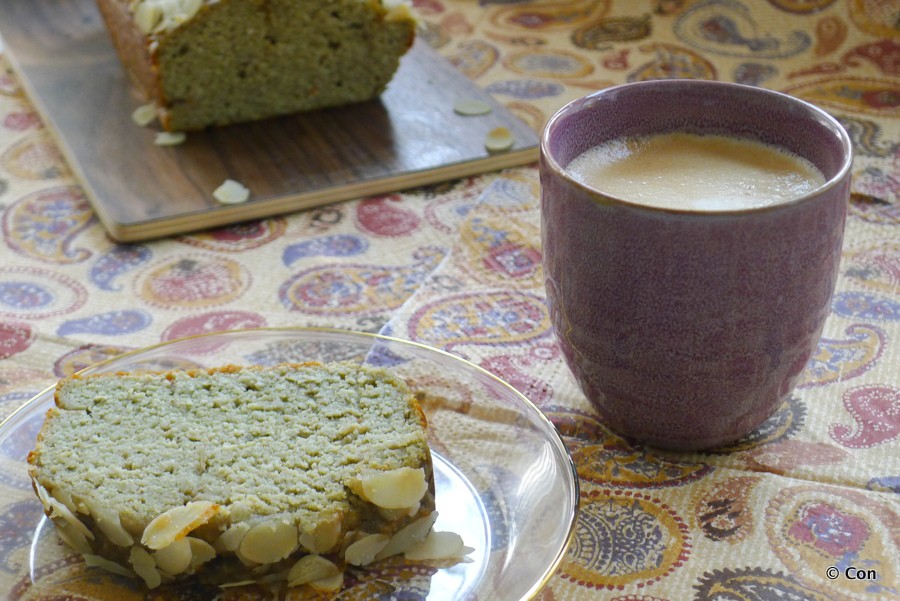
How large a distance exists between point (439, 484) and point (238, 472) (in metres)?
0.16

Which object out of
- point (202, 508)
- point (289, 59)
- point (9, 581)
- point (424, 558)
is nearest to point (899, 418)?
point (424, 558)

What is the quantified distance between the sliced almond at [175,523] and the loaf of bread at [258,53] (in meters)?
0.97

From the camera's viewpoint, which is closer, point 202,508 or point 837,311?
point 202,508

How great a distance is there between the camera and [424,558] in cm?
78

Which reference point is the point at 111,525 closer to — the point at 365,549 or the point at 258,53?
the point at 365,549

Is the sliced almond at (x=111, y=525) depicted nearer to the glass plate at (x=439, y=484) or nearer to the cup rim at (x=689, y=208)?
the glass plate at (x=439, y=484)

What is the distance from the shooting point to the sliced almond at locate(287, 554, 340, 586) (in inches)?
29.5

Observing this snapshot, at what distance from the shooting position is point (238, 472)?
0.78 meters

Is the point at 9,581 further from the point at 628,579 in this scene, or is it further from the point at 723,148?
the point at 723,148

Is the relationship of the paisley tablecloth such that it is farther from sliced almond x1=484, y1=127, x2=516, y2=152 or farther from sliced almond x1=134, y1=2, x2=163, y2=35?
sliced almond x1=134, y1=2, x2=163, y2=35

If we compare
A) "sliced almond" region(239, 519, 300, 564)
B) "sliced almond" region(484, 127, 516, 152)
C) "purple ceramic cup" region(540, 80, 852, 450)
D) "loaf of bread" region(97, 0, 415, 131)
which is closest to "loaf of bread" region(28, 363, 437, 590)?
"sliced almond" region(239, 519, 300, 564)

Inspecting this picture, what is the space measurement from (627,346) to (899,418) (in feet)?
0.96

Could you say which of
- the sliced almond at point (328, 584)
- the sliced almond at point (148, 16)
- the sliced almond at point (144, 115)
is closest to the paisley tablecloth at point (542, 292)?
the sliced almond at point (328, 584)

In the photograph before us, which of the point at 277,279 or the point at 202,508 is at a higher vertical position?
the point at 202,508
